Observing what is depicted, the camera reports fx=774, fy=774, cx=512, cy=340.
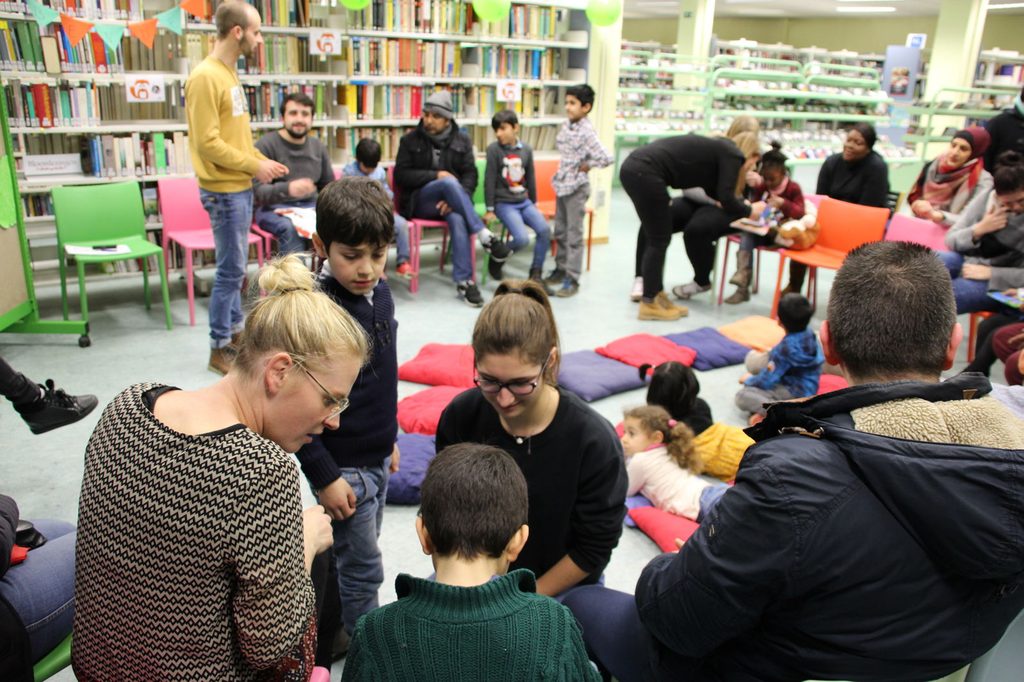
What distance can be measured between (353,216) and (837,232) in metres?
4.32

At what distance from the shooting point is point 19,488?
2.91 meters

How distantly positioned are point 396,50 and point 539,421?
5089 mm

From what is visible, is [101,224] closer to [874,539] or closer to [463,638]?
[463,638]

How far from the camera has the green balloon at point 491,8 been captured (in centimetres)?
577

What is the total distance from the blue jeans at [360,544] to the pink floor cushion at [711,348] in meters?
2.82

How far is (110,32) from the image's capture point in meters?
4.65

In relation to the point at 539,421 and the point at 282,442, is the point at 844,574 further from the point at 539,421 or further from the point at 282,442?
the point at 282,442

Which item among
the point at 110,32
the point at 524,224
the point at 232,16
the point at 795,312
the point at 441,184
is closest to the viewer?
the point at 795,312

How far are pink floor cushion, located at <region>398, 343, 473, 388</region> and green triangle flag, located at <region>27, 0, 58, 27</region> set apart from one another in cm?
288

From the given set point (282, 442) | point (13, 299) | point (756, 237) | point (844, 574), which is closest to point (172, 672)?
point (282, 442)

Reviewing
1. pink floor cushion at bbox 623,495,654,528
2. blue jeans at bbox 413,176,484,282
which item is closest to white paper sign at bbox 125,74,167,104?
blue jeans at bbox 413,176,484,282

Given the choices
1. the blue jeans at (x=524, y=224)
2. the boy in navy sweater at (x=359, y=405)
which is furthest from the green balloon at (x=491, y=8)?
the boy in navy sweater at (x=359, y=405)

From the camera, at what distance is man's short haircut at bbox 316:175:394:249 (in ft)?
5.77

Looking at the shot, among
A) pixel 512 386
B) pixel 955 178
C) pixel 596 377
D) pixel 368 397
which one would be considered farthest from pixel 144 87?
pixel 955 178
